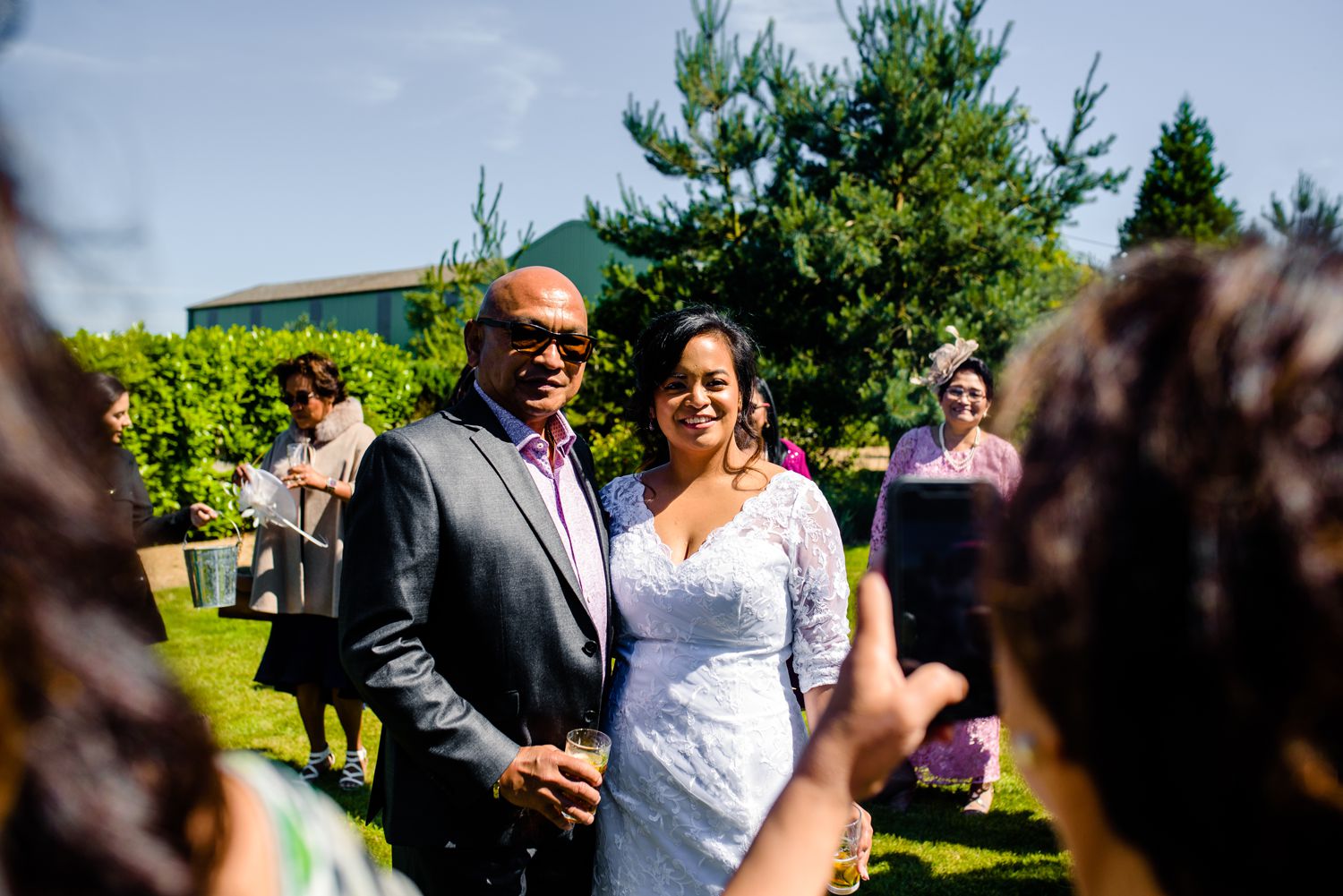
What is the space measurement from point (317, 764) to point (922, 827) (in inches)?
148

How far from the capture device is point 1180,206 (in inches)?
1164

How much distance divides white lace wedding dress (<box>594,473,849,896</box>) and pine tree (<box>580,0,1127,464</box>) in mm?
9453

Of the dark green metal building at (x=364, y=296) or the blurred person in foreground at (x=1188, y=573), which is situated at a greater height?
the dark green metal building at (x=364, y=296)

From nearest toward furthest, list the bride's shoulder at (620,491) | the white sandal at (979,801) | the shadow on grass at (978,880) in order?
the bride's shoulder at (620,491), the shadow on grass at (978,880), the white sandal at (979,801)

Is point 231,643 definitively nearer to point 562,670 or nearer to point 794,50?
point 562,670

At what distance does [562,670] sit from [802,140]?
12.5 meters

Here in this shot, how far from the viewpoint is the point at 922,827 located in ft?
17.2

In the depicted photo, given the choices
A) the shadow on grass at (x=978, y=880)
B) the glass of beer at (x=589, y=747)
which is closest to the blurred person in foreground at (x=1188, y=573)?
the glass of beer at (x=589, y=747)

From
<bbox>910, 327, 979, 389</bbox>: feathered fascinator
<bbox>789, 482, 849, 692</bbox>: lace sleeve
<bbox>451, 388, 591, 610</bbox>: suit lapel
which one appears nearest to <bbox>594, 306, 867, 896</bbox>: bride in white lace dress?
<bbox>789, 482, 849, 692</bbox>: lace sleeve

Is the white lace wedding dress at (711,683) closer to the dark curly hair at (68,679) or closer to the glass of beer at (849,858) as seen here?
the glass of beer at (849,858)

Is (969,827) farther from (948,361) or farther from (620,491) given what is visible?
(620,491)

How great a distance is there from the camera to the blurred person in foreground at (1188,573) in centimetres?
62

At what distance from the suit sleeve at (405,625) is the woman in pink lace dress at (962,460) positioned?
11.3 feet

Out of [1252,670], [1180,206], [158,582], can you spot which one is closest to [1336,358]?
[1252,670]
